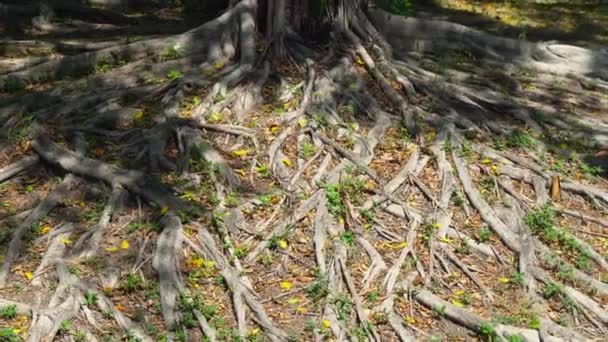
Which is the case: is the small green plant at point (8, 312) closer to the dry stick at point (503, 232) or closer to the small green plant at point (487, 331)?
the small green plant at point (487, 331)

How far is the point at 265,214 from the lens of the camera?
6137mm

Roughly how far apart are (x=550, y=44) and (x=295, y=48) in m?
3.08

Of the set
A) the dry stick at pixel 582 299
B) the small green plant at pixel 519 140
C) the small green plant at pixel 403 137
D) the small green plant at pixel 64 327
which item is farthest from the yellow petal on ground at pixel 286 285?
the small green plant at pixel 519 140

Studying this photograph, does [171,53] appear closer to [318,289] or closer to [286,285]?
[286,285]

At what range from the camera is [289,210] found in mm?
6137

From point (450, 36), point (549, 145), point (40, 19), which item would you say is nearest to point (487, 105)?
point (549, 145)

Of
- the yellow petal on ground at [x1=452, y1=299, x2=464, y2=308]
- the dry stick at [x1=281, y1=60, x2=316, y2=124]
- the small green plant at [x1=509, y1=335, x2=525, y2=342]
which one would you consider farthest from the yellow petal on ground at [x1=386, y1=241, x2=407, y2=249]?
the dry stick at [x1=281, y1=60, x2=316, y2=124]

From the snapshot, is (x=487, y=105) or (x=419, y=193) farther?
(x=487, y=105)

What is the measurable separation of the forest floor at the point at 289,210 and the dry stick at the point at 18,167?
0.6 inches

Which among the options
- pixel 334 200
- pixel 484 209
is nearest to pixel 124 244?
pixel 334 200

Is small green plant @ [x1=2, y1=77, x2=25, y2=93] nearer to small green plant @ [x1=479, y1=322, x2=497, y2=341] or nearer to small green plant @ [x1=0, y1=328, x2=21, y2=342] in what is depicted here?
small green plant @ [x1=0, y1=328, x2=21, y2=342]

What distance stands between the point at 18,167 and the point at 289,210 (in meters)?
2.23

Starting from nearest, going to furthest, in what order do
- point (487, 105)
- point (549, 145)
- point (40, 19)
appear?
1. point (549, 145)
2. point (487, 105)
3. point (40, 19)

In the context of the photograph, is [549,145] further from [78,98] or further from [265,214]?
[78,98]
